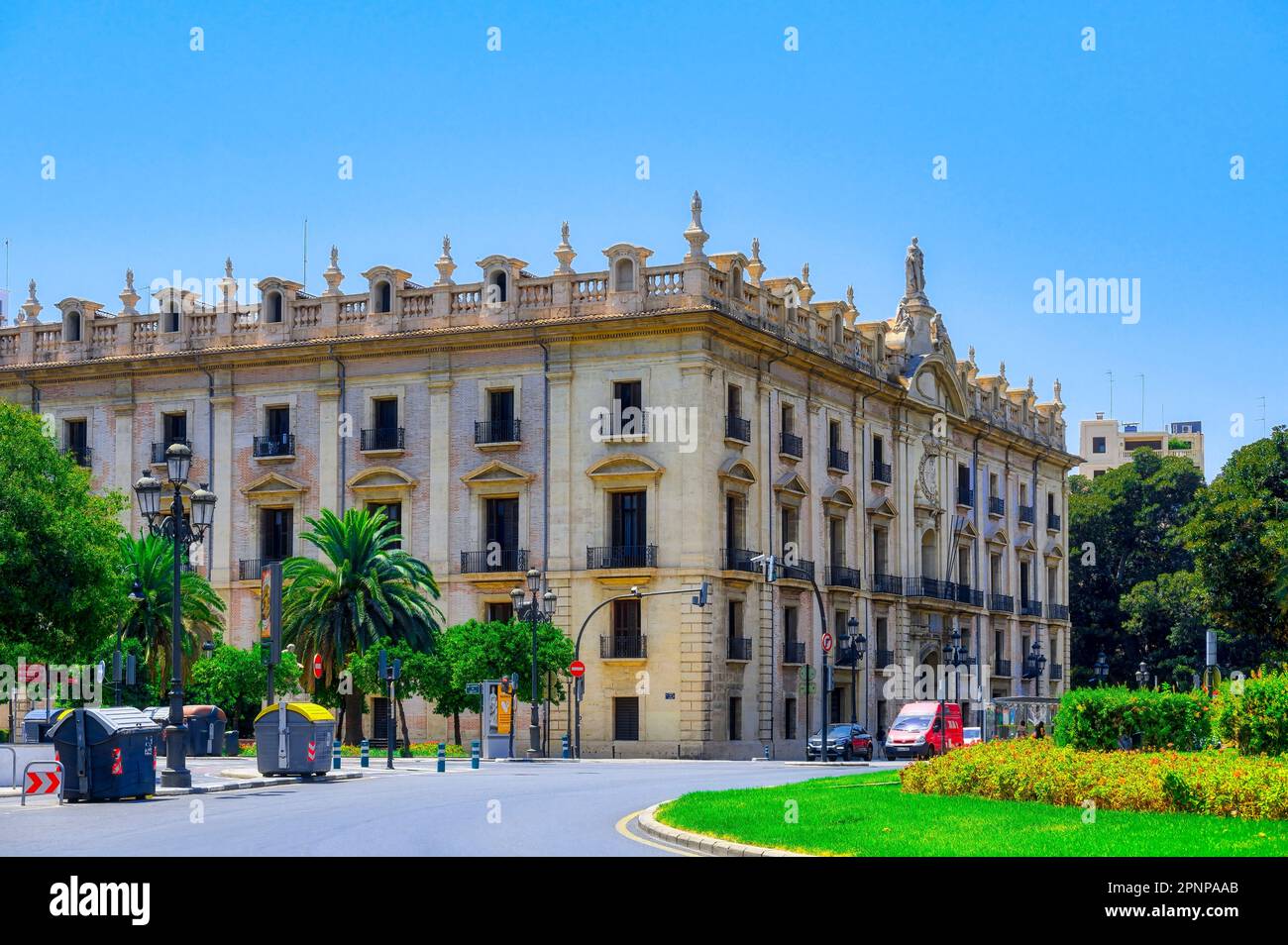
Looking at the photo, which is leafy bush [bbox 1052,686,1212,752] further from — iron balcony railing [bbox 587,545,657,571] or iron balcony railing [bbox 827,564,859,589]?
iron balcony railing [bbox 827,564,859,589]

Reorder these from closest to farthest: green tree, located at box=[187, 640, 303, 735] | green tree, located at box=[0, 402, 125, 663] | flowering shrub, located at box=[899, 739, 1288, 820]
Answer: flowering shrub, located at box=[899, 739, 1288, 820] → green tree, located at box=[0, 402, 125, 663] → green tree, located at box=[187, 640, 303, 735]

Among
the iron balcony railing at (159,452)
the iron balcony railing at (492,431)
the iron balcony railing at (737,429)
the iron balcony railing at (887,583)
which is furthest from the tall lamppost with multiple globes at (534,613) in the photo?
the iron balcony railing at (887,583)

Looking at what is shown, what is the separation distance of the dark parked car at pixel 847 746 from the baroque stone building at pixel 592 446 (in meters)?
2.75

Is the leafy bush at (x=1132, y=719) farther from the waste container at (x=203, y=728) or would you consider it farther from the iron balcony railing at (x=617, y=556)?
the waste container at (x=203, y=728)

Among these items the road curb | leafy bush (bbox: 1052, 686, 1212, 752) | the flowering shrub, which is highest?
leafy bush (bbox: 1052, 686, 1212, 752)

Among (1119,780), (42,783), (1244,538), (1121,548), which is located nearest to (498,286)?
(1244,538)

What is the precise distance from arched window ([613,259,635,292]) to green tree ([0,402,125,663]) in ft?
65.4

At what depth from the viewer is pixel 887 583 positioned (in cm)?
6938

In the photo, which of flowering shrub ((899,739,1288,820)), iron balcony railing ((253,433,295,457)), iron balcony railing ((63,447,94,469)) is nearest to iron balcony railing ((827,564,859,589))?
iron balcony railing ((253,433,295,457))

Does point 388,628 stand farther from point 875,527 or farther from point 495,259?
point 875,527

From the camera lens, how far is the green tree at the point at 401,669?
54.3 m

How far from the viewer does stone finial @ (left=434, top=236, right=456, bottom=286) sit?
6153 cm

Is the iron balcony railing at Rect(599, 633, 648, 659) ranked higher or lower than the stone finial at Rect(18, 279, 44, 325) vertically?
lower
